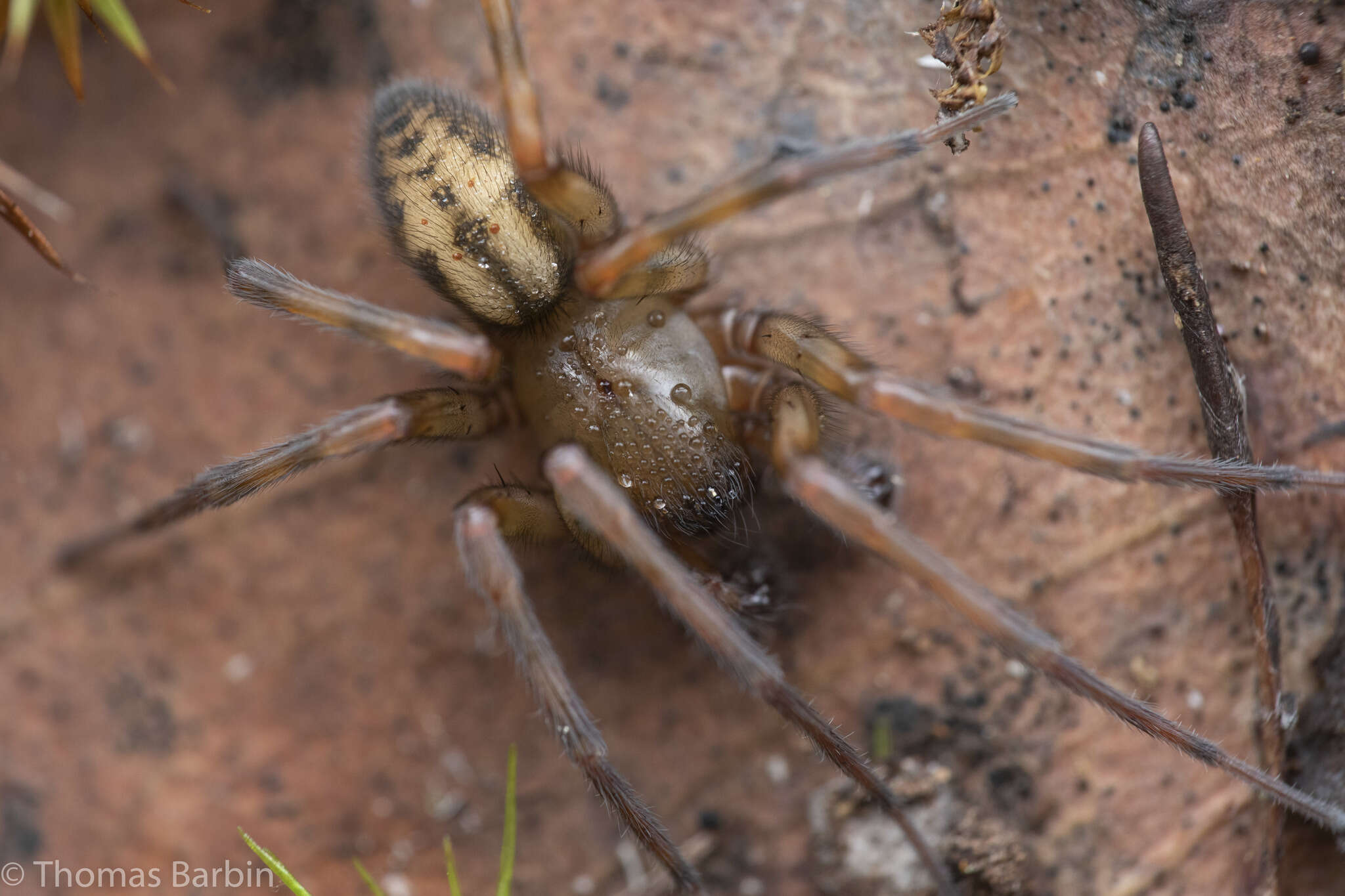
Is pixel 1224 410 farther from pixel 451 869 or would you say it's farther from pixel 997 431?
pixel 451 869

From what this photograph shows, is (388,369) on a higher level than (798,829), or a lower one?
higher

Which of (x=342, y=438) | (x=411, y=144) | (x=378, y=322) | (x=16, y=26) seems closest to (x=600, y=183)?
(x=411, y=144)

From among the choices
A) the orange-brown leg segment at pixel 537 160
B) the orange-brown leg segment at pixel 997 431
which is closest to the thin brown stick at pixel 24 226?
the orange-brown leg segment at pixel 537 160

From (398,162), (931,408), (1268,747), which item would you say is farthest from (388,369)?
(1268,747)

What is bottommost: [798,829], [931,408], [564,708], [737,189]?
[798,829]

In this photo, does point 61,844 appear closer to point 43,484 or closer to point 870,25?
point 43,484

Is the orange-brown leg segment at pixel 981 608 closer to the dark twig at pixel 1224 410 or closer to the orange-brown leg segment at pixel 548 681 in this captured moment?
the dark twig at pixel 1224 410
